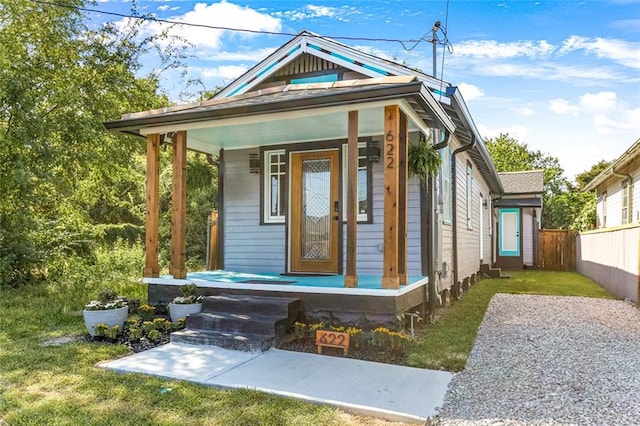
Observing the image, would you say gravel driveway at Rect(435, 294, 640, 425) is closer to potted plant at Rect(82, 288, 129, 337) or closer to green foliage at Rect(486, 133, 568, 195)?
potted plant at Rect(82, 288, 129, 337)

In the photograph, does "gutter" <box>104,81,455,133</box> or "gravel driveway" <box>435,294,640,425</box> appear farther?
"gutter" <box>104,81,455,133</box>

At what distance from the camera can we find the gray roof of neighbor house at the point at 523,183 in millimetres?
16672

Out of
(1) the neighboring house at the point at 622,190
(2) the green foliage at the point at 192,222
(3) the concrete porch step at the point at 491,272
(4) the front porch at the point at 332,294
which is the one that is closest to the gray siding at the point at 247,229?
(4) the front porch at the point at 332,294

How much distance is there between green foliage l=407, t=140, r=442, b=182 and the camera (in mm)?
5992

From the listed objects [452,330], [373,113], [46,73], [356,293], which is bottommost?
[452,330]

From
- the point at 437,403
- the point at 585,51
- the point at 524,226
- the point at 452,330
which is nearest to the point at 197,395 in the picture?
the point at 437,403

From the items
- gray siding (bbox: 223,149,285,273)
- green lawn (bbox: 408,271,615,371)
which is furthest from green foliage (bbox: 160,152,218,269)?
green lawn (bbox: 408,271,615,371)

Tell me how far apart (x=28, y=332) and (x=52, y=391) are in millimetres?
2313

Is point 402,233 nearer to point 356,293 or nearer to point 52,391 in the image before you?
point 356,293

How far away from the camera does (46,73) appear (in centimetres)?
815

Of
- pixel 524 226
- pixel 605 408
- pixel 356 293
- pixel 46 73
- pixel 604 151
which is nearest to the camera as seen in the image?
pixel 605 408

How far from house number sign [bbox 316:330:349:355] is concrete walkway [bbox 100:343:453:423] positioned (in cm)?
16

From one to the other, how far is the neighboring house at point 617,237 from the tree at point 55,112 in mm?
9974

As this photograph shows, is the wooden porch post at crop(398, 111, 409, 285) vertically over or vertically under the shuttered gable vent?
under
